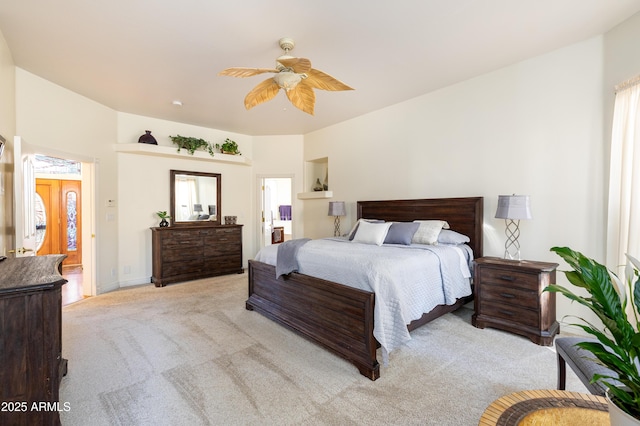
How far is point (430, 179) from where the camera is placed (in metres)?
4.14

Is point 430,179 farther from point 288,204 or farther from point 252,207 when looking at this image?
point 288,204

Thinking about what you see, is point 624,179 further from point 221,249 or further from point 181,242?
point 181,242

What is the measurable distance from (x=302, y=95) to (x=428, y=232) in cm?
218

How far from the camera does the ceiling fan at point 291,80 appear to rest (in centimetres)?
232

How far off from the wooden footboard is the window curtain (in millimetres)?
2254

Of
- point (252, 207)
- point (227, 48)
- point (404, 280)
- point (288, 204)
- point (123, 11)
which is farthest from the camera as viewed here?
point (288, 204)

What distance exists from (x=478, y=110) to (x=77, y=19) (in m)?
4.23

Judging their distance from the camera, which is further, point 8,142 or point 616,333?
point 8,142

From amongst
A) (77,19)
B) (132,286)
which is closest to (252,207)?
(132,286)

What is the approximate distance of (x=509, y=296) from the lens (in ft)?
9.51

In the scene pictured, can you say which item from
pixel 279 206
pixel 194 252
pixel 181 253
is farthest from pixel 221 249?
pixel 279 206

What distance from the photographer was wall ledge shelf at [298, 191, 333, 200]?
564 centimetres

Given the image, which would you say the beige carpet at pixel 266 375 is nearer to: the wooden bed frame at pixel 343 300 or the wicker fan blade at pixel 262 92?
the wooden bed frame at pixel 343 300

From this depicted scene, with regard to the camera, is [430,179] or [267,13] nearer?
[267,13]
